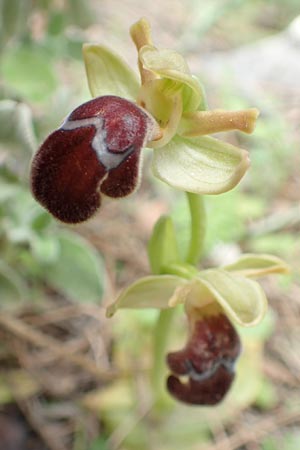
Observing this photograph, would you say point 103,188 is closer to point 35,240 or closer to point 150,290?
point 150,290

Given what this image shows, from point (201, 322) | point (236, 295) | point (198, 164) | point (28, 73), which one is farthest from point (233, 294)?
point (28, 73)

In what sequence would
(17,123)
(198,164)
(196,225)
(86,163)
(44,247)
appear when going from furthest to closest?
(44,247) → (17,123) → (196,225) → (198,164) → (86,163)

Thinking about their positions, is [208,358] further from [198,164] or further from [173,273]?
[198,164]

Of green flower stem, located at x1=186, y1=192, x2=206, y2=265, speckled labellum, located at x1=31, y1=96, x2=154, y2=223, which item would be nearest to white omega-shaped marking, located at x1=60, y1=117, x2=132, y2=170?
speckled labellum, located at x1=31, y1=96, x2=154, y2=223

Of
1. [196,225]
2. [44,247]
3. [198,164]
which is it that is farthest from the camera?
[44,247]

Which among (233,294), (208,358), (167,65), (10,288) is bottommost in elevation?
(10,288)

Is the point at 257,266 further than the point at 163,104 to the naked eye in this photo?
Yes
